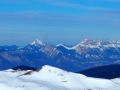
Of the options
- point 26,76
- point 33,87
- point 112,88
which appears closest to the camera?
point 33,87

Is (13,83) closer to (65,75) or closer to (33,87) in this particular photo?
(33,87)

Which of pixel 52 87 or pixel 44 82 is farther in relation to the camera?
pixel 44 82

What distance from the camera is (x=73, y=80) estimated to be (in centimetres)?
5634

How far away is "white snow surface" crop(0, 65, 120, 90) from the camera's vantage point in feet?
161

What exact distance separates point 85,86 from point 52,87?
23.2 ft

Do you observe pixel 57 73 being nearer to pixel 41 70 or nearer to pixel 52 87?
pixel 41 70

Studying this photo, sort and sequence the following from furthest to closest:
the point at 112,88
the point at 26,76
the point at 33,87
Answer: the point at 26,76 → the point at 112,88 → the point at 33,87

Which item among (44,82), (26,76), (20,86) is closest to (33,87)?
(20,86)

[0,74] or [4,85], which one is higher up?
[0,74]

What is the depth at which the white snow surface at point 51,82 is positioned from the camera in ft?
161

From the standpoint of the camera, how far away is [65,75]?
190 feet

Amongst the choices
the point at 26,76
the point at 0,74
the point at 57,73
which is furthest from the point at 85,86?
the point at 0,74

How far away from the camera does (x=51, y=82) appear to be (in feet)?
179

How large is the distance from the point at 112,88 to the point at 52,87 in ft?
33.1
